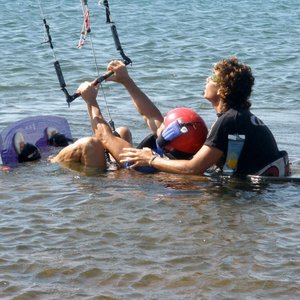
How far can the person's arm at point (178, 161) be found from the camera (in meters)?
6.87

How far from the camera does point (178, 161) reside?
7.06 metres

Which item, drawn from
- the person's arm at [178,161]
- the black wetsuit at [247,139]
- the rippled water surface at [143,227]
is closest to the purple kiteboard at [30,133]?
the rippled water surface at [143,227]

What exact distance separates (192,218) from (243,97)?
1274 millimetres

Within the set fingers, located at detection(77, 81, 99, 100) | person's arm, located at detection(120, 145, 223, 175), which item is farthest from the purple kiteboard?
person's arm, located at detection(120, 145, 223, 175)

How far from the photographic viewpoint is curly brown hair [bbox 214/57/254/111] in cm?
699

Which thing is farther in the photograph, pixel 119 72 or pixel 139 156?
pixel 119 72

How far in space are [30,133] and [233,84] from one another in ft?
7.65

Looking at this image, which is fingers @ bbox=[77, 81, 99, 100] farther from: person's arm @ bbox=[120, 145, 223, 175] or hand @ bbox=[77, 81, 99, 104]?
person's arm @ bbox=[120, 145, 223, 175]

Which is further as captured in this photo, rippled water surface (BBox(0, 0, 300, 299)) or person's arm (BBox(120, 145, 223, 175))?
person's arm (BBox(120, 145, 223, 175))

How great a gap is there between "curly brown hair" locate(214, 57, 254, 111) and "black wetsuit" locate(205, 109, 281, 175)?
0.11 m

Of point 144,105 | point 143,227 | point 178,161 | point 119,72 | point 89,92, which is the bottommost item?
point 143,227

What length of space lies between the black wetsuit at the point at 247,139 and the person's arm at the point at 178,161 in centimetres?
8

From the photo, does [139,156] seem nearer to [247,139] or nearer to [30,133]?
[247,139]

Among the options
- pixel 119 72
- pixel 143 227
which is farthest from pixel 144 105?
pixel 143 227
